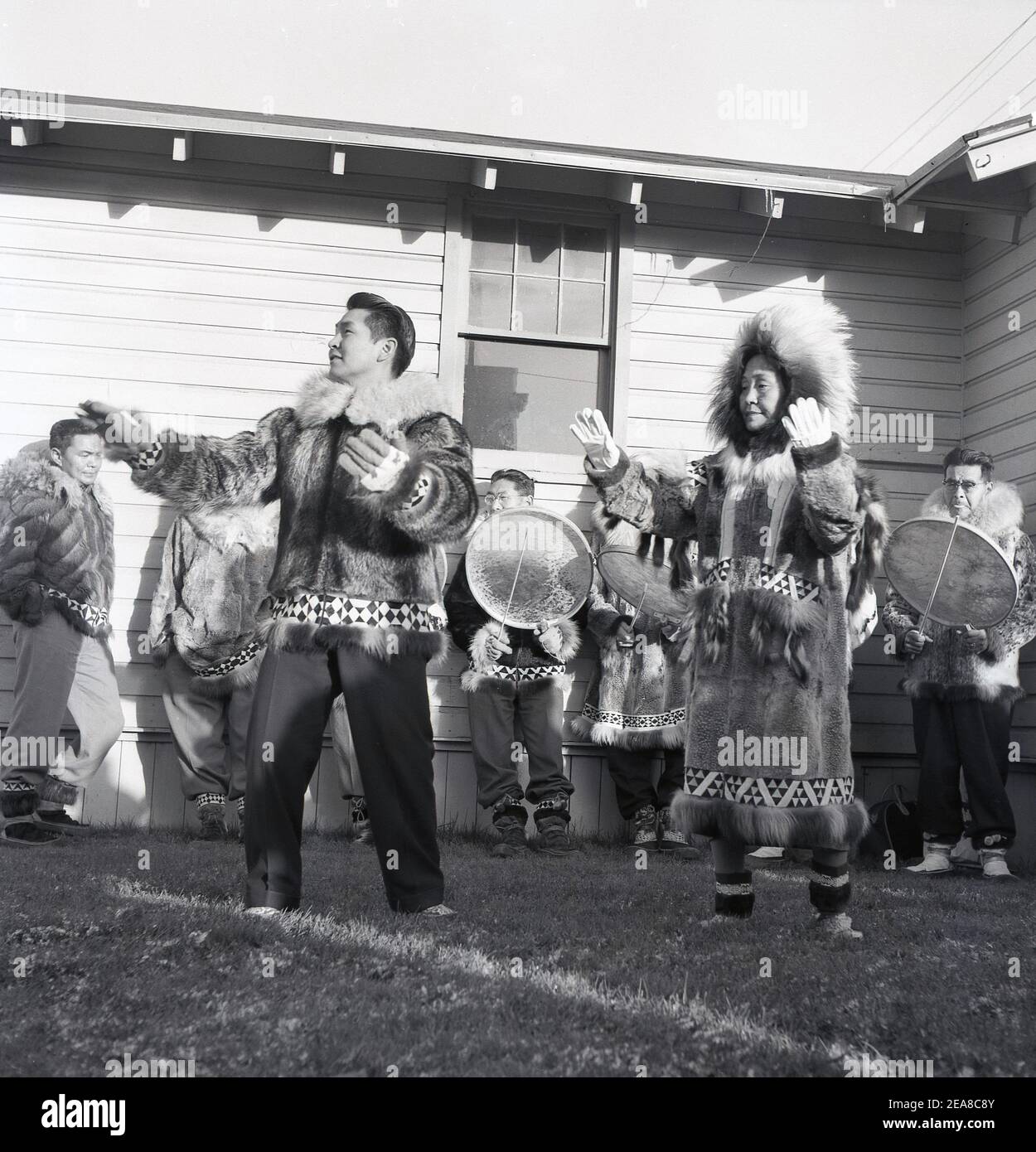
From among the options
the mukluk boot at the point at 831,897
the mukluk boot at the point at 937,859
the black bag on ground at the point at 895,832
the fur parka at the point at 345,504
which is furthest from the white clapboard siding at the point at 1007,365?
the fur parka at the point at 345,504

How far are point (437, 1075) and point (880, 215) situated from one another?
6538 mm

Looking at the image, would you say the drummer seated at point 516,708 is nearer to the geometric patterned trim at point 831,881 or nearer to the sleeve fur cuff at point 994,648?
the sleeve fur cuff at point 994,648

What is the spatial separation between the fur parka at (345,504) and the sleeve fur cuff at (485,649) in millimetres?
2224

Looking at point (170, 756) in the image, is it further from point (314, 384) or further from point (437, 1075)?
point (437, 1075)

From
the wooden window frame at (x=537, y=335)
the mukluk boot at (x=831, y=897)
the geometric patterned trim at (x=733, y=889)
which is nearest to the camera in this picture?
the mukluk boot at (x=831, y=897)

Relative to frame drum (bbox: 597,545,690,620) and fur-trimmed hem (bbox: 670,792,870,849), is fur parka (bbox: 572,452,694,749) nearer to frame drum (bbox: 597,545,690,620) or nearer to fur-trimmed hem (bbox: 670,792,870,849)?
frame drum (bbox: 597,545,690,620)

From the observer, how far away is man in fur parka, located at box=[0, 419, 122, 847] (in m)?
5.96

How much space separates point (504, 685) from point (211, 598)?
5.56 feet

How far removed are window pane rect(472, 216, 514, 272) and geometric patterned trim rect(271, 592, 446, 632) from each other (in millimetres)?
3959

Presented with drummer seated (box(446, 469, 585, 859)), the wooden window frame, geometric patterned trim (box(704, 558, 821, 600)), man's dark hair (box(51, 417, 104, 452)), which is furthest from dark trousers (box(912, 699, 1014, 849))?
man's dark hair (box(51, 417, 104, 452))

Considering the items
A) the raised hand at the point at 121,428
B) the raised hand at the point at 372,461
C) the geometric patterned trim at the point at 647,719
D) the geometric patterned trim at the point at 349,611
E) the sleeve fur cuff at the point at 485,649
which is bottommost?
the geometric patterned trim at the point at 647,719

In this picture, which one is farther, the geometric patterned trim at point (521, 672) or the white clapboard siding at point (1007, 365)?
the white clapboard siding at point (1007, 365)

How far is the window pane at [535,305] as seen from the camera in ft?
24.5

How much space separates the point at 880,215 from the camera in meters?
7.50
